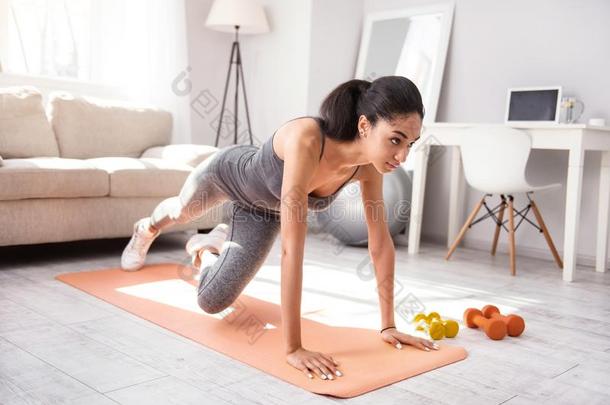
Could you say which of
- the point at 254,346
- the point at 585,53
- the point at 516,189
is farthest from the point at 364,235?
the point at 254,346

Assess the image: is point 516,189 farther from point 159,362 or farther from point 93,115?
point 93,115

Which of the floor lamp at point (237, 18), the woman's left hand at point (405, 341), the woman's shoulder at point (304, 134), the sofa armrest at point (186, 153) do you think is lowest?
the woman's left hand at point (405, 341)

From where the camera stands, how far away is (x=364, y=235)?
382 cm

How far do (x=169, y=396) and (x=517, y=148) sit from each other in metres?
2.35

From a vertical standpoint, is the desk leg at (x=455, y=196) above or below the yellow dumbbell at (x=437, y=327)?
above

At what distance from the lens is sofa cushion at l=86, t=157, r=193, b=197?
10.5 feet

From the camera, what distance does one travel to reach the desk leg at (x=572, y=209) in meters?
3.09

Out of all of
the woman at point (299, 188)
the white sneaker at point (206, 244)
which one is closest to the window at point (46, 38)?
the woman at point (299, 188)

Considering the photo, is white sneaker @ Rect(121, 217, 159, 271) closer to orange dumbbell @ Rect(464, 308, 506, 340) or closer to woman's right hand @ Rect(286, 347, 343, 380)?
woman's right hand @ Rect(286, 347, 343, 380)

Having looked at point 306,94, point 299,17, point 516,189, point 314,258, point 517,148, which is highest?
point 299,17

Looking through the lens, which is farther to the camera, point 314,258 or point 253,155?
point 314,258

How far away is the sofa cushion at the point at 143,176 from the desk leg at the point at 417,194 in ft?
4.52

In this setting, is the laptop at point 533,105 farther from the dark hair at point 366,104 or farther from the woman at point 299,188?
the dark hair at point 366,104

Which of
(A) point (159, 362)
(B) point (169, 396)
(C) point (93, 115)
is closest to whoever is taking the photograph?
(B) point (169, 396)
